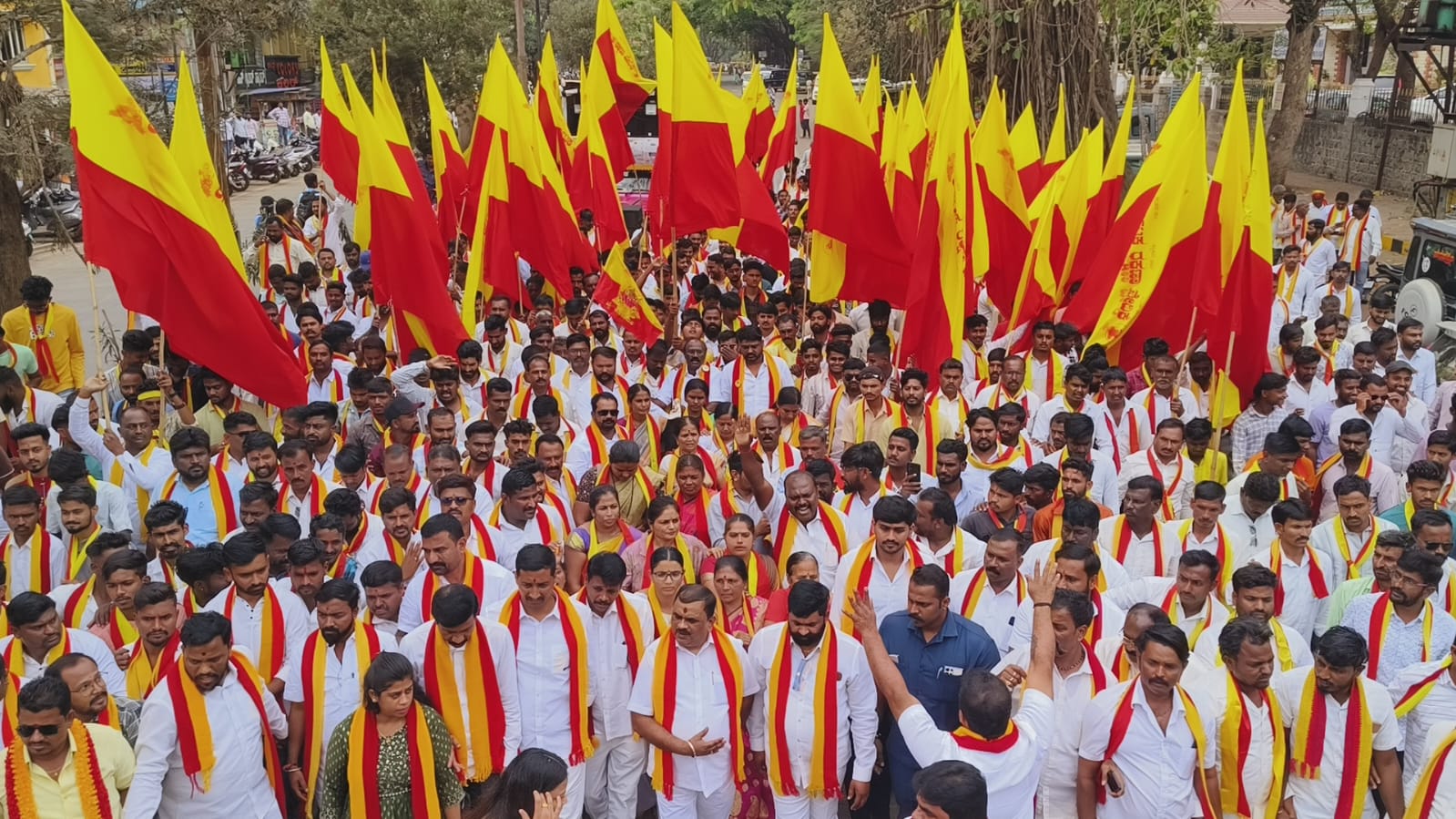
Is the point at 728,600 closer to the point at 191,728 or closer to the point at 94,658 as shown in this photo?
the point at 191,728

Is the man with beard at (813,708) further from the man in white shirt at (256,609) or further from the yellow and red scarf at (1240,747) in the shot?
the man in white shirt at (256,609)

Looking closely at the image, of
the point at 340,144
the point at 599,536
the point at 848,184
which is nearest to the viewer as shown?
the point at 599,536

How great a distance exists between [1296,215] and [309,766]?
527 inches

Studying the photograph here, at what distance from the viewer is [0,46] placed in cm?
1070

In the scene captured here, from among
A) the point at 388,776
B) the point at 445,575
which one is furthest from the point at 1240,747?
the point at 445,575

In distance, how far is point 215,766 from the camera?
13.3 ft

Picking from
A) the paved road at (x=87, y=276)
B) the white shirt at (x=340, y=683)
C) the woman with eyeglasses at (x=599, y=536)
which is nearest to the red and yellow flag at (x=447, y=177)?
the paved road at (x=87, y=276)

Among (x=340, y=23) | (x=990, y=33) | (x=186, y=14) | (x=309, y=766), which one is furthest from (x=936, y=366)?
(x=340, y=23)

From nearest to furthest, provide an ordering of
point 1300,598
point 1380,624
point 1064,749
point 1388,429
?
point 1064,749 < point 1380,624 < point 1300,598 < point 1388,429

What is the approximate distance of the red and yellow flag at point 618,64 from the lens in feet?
37.5

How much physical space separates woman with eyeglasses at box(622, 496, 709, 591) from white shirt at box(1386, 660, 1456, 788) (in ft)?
8.93

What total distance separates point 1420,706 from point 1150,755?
1.11 meters

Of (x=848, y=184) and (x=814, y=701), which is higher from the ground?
(x=848, y=184)

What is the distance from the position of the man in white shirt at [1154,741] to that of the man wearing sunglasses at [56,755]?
3.11 m
